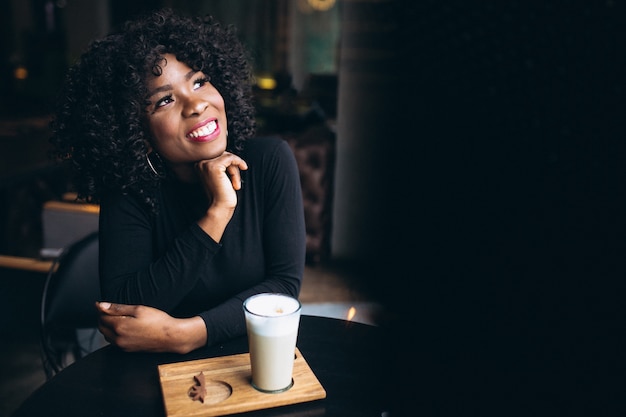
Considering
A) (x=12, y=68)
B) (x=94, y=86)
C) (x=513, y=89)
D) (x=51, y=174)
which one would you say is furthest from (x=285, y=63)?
(x=513, y=89)

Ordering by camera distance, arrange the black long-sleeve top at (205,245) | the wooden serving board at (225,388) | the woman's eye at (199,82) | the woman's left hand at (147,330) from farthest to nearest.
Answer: the woman's eye at (199,82) → the black long-sleeve top at (205,245) → the woman's left hand at (147,330) → the wooden serving board at (225,388)

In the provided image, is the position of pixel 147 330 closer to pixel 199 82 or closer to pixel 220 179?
pixel 220 179

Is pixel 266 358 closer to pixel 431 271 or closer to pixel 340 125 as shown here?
pixel 431 271

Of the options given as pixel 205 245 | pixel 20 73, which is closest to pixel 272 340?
pixel 205 245

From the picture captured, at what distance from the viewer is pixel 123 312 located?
1.02m

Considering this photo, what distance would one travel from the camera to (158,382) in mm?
920

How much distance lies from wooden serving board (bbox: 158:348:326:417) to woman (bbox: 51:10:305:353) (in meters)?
0.15

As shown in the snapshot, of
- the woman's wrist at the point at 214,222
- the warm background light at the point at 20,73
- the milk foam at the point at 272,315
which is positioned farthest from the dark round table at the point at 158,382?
the warm background light at the point at 20,73

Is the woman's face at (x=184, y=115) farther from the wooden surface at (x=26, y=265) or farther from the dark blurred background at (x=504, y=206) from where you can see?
the wooden surface at (x=26, y=265)

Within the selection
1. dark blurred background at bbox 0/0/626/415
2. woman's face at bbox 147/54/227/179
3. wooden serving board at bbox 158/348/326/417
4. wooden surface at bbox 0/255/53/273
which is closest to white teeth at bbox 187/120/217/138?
woman's face at bbox 147/54/227/179

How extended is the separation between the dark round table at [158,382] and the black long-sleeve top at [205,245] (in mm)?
161

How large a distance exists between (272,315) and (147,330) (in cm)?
30

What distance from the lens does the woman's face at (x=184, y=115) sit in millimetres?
1193

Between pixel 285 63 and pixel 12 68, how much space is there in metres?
4.97
